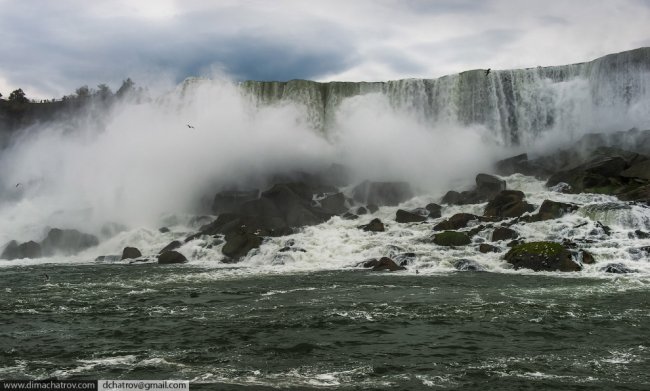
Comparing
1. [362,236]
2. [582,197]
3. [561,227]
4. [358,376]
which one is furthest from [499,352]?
[582,197]

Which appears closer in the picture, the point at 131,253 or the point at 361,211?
the point at 131,253

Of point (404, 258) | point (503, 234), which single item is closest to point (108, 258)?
point (404, 258)

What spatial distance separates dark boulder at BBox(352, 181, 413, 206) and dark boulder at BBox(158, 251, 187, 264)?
15.0 m

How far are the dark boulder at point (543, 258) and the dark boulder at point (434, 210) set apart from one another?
10.4m

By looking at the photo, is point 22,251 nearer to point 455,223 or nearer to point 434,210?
point 434,210

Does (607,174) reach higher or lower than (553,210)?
higher

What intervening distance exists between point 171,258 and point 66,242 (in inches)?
416

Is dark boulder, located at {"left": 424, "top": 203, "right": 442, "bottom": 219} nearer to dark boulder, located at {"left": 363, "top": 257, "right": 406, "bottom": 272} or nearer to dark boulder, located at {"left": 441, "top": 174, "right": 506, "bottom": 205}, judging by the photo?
dark boulder, located at {"left": 441, "top": 174, "right": 506, "bottom": 205}

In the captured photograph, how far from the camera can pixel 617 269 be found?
60.9 feet

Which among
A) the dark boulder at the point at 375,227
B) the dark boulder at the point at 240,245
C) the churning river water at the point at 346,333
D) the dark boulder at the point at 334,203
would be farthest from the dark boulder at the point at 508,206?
the dark boulder at the point at 240,245

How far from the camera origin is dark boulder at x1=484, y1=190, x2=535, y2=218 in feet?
90.1

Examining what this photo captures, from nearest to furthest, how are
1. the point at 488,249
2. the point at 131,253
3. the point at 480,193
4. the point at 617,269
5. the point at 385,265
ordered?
the point at 617,269 < the point at 385,265 < the point at 488,249 < the point at 131,253 < the point at 480,193

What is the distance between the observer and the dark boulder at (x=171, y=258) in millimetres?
26828

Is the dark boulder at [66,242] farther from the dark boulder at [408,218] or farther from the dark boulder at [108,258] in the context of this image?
the dark boulder at [408,218]
